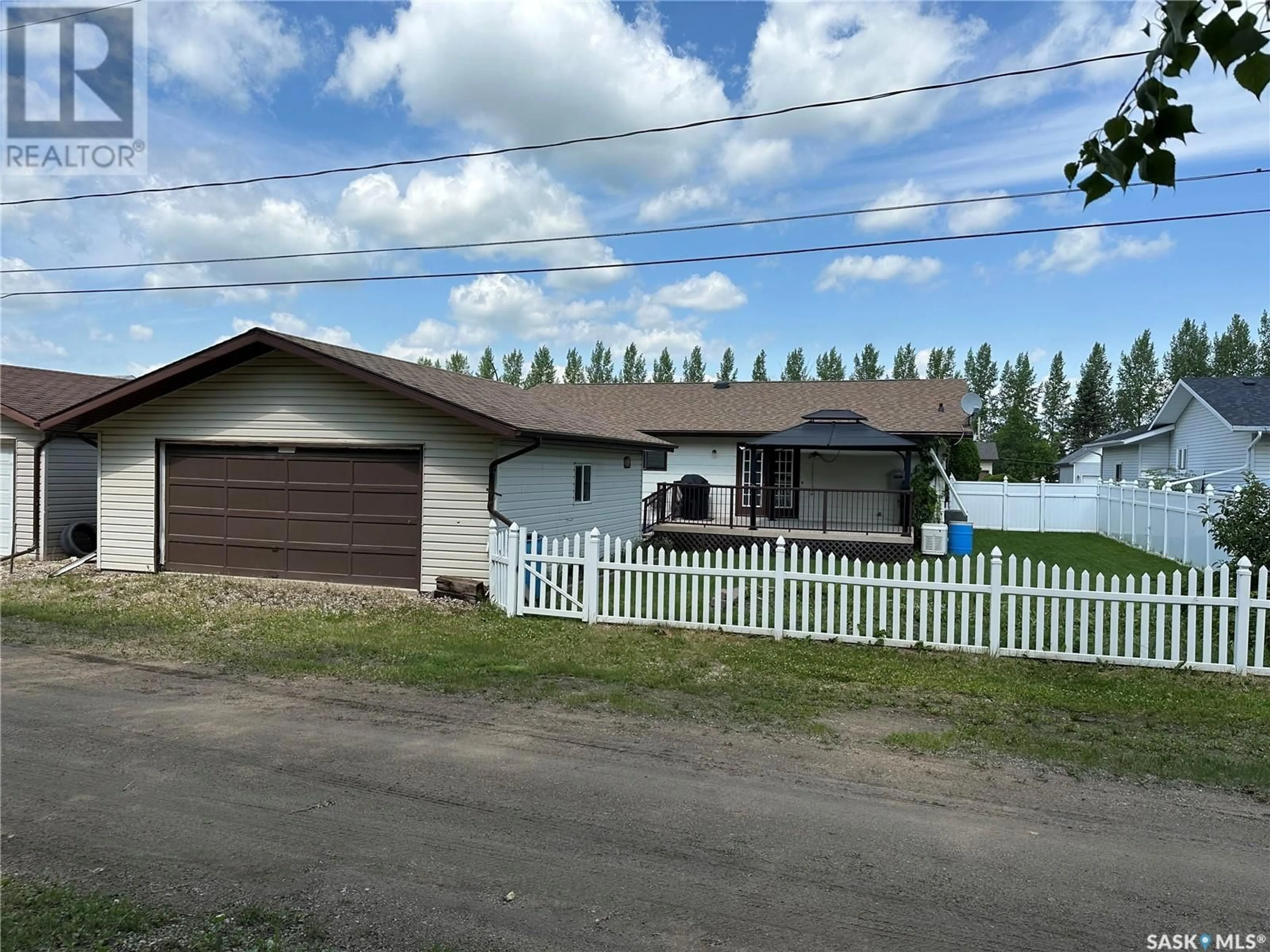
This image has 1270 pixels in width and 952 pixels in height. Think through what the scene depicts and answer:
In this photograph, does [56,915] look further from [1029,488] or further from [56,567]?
[1029,488]

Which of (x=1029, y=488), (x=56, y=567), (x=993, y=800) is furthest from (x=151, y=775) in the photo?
(x=1029, y=488)

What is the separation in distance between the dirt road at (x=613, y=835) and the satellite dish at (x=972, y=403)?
50.3 ft

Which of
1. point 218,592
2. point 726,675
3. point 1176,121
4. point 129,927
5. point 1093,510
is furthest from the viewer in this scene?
point 1093,510

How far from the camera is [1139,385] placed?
3123 inches

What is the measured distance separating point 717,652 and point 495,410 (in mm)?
5790

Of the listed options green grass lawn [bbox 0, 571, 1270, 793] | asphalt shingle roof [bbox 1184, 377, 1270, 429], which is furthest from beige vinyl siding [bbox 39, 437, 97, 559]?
asphalt shingle roof [bbox 1184, 377, 1270, 429]

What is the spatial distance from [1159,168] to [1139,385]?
9213cm

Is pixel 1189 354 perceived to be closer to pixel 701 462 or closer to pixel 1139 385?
pixel 1139 385

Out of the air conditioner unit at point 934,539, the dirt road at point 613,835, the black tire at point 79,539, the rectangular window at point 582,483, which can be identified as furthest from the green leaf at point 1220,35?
the black tire at point 79,539

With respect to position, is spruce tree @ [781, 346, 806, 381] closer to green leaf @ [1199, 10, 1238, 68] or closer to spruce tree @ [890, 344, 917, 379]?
spruce tree @ [890, 344, 917, 379]

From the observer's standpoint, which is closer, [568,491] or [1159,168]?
[1159,168]

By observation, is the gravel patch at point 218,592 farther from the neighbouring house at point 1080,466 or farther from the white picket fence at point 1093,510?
the neighbouring house at point 1080,466

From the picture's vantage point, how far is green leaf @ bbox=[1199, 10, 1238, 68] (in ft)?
A: 6.05

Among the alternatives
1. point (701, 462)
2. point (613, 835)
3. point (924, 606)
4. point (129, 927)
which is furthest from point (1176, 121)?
point (701, 462)
